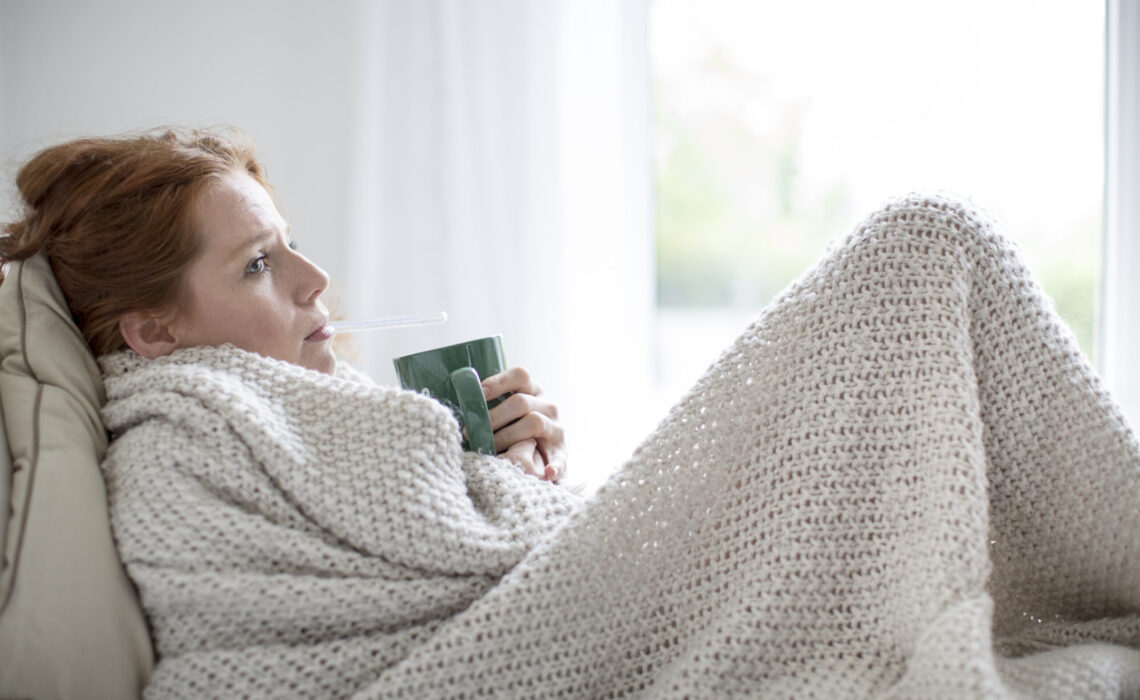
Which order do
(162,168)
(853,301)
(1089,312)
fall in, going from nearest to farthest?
(853,301) → (162,168) → (1089,312)

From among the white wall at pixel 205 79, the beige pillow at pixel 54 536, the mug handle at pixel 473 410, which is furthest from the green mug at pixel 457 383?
the white wall at pixel 205 79

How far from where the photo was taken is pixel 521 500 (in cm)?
91

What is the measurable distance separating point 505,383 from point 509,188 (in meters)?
0.98

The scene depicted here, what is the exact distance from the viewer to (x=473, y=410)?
0.98 metres

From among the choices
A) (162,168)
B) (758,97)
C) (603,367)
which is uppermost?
(758,97)

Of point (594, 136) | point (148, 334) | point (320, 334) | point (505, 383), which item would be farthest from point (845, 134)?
point (148, 334)

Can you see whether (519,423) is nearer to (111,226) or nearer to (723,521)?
(723,521)

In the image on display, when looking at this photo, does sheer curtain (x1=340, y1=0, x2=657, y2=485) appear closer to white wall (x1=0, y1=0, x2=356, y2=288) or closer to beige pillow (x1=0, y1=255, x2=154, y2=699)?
white wall (x1=0, y1=0, x2=356, y2=288)

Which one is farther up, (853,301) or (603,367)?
(853,301)

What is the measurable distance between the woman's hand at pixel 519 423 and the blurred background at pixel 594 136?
0.69m

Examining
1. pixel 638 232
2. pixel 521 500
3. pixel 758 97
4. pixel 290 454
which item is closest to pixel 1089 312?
pixel 758 97

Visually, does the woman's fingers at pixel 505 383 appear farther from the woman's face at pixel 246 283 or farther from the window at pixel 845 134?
the window at pixel 845 134

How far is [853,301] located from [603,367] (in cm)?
114

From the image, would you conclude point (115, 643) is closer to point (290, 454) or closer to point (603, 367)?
point (290, 454)
